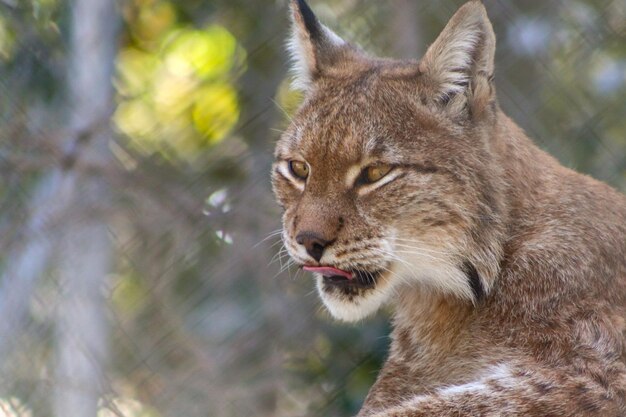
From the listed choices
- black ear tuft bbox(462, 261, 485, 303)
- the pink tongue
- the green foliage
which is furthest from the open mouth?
the green foliage

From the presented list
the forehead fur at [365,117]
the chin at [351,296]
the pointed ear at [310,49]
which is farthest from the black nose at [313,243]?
the pointed ear at [310,49]

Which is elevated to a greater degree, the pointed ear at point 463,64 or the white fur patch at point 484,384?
the pointed ear at point 463,64

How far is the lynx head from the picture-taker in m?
3.24

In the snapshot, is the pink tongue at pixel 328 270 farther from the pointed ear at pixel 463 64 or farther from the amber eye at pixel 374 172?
the pointed ear at pixel 463 64

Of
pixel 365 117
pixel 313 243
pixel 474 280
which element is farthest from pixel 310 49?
pixel 474 280

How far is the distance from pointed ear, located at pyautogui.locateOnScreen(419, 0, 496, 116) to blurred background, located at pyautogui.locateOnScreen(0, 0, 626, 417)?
81cm

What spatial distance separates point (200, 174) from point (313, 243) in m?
1.18

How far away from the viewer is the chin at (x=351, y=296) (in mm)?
3348

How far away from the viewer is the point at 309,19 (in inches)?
145

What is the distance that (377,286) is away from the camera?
3.35 meters

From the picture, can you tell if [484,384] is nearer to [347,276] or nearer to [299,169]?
[347,276]

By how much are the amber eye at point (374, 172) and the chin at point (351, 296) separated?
31 centimetres

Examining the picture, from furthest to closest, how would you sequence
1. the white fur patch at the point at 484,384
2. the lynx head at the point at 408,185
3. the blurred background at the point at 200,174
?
1. the blurred background at the point at 200,174
2. the lynx head at the point at 408,185
3. the white fur patch at the point at 484,384

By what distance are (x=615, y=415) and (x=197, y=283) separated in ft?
6.30
